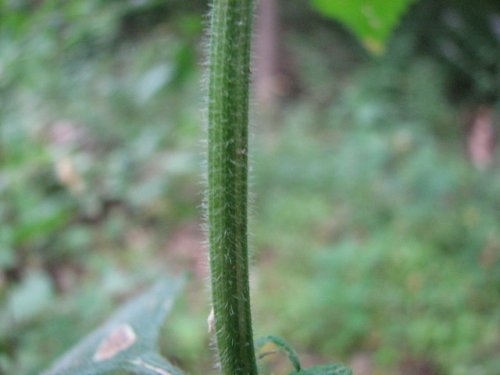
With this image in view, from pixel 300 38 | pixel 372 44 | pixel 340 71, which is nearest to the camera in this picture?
pixel 372 44

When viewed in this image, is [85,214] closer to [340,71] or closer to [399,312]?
[399,312]

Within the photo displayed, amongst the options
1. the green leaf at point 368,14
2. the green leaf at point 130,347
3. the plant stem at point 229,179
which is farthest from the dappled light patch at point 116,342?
the green leaf at point 368,14

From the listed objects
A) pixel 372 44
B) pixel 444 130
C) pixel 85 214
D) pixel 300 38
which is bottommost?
pixel 372 44

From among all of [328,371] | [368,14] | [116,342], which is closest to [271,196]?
[368,14]

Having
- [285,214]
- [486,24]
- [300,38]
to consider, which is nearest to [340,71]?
[300,38]

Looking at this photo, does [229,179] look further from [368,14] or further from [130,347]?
[368,14]

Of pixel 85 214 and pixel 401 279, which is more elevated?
pixel 85 214
